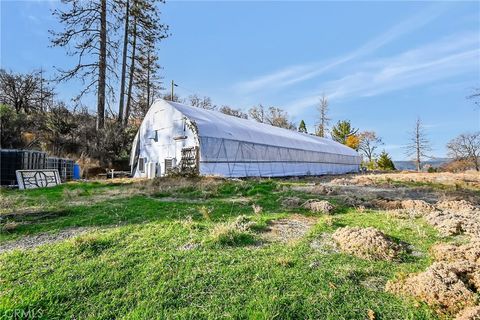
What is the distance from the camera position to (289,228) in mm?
4000

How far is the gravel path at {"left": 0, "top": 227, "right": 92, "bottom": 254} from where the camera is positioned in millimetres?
3383

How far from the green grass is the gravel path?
7.5 inches

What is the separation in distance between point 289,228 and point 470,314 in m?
2.26

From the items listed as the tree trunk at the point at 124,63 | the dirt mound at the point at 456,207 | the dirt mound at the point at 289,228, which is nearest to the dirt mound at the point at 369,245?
the dirt mound at the point at 289,228

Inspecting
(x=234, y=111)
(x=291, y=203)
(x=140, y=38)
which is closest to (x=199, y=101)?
(x=234, y=111)

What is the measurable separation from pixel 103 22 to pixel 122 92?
4.78 meters

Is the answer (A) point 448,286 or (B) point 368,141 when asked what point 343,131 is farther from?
(A) point 448,286

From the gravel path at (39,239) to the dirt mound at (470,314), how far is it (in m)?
4.11

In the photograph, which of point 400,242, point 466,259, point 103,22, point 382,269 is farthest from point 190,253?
point 103,22

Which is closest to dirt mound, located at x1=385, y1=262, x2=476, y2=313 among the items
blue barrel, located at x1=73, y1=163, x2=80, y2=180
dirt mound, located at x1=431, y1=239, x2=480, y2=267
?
dirt mound, located at x1=431, y1=239, x2=480, y2=267

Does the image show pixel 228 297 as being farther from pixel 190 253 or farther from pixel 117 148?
pixel 117 148

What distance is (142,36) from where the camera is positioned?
22.1 metres
